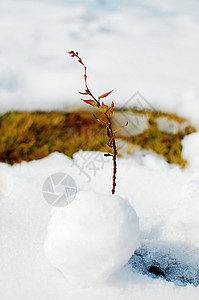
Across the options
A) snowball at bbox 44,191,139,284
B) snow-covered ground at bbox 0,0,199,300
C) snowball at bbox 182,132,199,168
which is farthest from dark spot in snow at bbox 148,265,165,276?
snowball at bbox 182,132,199,168

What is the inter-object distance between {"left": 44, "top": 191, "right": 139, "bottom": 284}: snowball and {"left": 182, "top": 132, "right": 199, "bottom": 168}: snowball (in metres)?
1.35

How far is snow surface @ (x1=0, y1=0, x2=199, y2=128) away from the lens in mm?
2793

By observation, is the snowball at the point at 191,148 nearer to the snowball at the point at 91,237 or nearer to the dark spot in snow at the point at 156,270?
the dark spot in snow at the point at 156,270

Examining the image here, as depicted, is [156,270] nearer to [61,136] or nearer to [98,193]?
[98,193]

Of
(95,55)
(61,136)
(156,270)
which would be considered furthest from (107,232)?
(95,55)

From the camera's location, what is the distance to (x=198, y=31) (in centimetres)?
489

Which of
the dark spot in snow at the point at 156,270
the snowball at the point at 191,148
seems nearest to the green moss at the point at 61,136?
the snowball at the point at 191,148

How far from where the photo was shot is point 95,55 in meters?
3.89

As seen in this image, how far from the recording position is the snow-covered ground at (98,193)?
41.8 inches

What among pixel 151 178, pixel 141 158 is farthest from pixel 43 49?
pixel 151 178

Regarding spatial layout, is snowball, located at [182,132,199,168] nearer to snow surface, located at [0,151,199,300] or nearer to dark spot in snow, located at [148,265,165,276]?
snow surface, located at [0,151,199,300]

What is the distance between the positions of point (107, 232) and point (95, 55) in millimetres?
3168

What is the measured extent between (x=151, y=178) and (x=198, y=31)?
3680mm

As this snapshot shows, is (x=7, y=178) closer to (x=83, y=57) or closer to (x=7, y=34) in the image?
(x=83, y=57)
